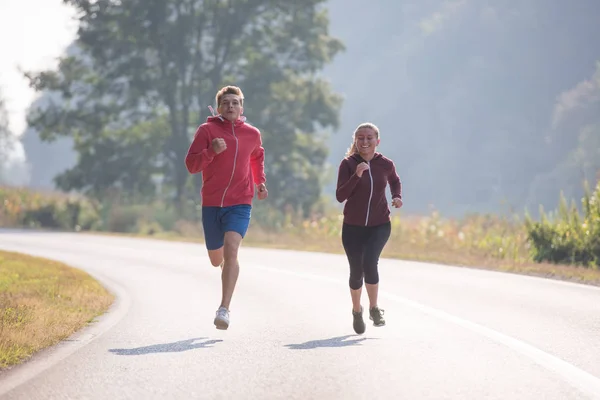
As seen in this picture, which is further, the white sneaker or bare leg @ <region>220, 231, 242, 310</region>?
bare leg @ <region>220, 231, 242, 310</region>

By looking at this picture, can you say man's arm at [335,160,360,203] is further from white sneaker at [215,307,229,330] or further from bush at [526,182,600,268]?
bush at [526,182,600,268]

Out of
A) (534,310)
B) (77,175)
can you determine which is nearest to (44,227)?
(77,175)

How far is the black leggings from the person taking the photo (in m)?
9.79

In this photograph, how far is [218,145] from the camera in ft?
31.1

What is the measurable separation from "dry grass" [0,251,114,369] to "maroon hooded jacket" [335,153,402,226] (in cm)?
270

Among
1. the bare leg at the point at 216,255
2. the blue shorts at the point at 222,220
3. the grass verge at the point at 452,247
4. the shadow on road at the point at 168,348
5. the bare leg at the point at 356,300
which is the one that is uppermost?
the grass verge at the point at 452,247

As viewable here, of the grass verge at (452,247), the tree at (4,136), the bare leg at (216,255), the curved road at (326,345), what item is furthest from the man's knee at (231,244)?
the tree at (4,136)

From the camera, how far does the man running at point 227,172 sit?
9.71 m

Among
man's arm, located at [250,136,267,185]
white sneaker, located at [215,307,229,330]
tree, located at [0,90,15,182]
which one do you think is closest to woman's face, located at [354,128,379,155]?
man's arm, located at [250,136,267,185]

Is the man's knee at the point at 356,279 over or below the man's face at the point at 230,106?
below

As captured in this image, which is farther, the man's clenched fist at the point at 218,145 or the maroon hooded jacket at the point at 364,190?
the maroon hooded jacket at the point at 364,190

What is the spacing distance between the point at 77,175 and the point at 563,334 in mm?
31473

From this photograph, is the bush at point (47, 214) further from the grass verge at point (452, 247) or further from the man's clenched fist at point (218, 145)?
the man's clenched fist at point (218, 145)

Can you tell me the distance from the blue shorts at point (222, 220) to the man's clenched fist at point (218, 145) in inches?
25.5
